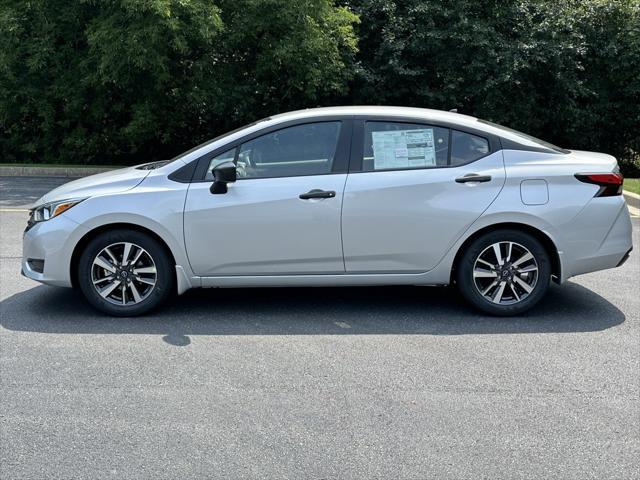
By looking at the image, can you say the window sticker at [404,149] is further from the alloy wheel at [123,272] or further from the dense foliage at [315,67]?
the dense foliage at [315,67]

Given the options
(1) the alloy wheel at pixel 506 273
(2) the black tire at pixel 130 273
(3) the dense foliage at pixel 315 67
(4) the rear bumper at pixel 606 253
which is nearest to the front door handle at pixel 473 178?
(1) the alloy wheel at pixel 506 273

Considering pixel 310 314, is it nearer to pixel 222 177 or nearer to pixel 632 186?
pixel 222 177

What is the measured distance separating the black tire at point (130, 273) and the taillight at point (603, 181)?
10.6ft

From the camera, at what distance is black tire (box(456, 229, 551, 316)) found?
6.13m

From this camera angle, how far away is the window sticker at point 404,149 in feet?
20.4

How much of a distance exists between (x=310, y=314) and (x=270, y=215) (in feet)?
2.85

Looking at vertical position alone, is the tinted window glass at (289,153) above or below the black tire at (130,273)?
above

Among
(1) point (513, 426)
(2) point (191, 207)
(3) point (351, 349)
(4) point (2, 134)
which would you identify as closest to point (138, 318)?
(2) point (191, 207)

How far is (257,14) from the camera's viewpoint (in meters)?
17.5

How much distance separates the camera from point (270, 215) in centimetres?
604

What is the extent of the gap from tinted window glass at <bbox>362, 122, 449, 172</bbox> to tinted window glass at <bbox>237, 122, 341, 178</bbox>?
277mm

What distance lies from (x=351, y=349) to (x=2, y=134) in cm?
1728

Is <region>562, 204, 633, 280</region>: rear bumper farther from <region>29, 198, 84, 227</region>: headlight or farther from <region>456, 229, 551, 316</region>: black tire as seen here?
<region>29, 198, 84, 227</region>: headlight

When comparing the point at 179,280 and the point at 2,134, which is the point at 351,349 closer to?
the point at 179,280
